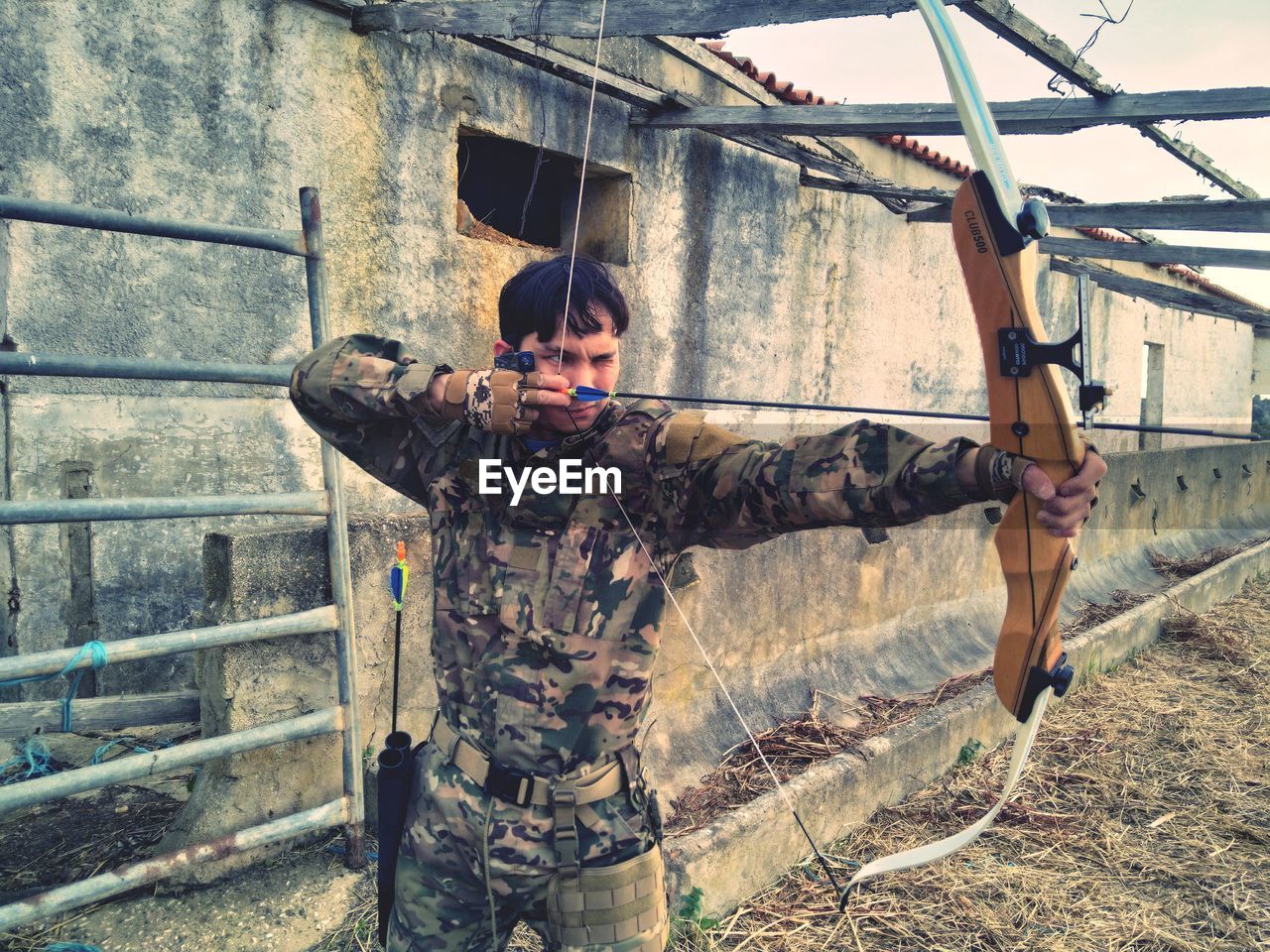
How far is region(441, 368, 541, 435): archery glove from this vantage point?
5.21ft

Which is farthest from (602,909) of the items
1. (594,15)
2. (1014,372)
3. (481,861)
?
(594,15)

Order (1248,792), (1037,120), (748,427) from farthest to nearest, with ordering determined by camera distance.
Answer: (748,427)
(1248,792)
(1037,120)

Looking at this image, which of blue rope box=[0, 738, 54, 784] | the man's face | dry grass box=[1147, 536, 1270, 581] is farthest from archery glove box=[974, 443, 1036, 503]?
dry grass box=[1147, 536, 1270, 581]

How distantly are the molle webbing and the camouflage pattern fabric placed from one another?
51 mm

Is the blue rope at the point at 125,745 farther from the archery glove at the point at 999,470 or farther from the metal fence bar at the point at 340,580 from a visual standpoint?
the archery glove at the point at 999,470

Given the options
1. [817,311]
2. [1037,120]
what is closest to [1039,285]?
[817,311]

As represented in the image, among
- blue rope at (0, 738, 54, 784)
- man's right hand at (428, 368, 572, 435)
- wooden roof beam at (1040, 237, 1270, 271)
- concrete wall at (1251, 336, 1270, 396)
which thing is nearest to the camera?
man's right hand at (428, 368, 572, 435)

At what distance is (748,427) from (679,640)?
6.13 feet

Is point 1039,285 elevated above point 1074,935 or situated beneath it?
elevated above

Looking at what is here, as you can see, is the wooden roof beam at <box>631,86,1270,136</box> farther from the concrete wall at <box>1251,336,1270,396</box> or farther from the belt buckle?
the concrete wall at <box>1251,336,1270,396</box>

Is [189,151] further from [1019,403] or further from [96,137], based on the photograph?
[1019,403]

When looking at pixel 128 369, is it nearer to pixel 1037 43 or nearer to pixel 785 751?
pixel 785 751

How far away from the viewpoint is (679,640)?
163 inches

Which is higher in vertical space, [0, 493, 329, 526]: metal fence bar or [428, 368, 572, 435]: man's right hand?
[428, 368, 572, 435]: man's right hand
